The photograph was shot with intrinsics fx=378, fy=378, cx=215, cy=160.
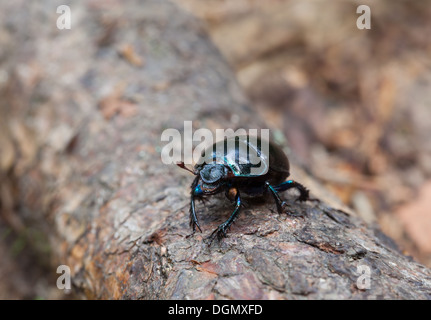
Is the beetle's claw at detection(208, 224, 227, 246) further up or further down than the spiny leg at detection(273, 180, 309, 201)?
further down

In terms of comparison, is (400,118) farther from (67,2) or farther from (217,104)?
(67,2)

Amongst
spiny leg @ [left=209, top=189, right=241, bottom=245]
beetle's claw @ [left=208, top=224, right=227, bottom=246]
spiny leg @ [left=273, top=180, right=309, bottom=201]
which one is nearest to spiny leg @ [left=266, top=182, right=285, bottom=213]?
spiny leg @ [left=273, top=180, right=309, bottom=201]

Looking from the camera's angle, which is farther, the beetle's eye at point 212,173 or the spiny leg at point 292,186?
the spiny leg at point 292,186

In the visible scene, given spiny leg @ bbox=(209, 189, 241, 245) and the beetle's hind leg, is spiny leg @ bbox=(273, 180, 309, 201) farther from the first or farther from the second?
spiny leg @ bbox=(209, 189, 241, 245)

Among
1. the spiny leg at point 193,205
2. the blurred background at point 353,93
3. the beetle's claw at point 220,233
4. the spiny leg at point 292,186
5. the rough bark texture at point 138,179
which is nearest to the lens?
the rough bark texture at point 138,179

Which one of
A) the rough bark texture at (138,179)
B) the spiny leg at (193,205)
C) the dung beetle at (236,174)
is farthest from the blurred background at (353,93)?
the spiny leg at (193,205)

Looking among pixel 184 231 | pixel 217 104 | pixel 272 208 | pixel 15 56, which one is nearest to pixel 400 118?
pixel 217 104

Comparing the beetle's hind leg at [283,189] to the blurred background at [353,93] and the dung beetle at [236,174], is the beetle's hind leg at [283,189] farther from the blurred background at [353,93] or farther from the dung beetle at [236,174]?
the blurred background at [353,93]

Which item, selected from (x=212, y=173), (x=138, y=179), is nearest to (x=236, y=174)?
(x=212, y=173)
